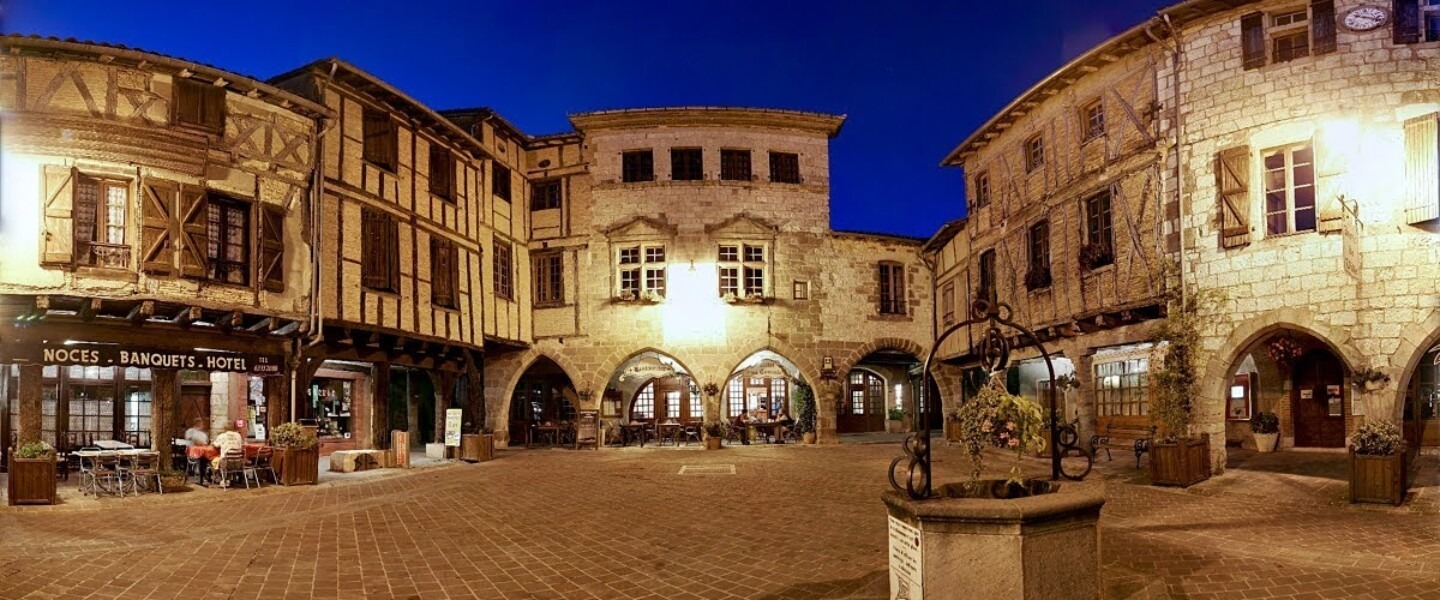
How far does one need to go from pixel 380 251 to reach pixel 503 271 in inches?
208

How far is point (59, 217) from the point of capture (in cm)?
1152

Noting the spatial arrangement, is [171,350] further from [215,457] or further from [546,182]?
[546,182]

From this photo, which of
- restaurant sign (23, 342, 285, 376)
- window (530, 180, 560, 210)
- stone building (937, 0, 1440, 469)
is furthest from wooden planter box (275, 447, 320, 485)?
stone building (937, 0, 1440, 469)

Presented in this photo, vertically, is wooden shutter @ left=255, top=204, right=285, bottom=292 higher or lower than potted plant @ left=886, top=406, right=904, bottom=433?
higher

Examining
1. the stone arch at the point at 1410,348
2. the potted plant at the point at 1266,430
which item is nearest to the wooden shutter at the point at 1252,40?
the stone arch at the point at 1410,348

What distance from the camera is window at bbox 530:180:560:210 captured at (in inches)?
894

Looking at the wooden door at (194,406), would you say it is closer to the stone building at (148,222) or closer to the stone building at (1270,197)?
the stone building at (148,222)

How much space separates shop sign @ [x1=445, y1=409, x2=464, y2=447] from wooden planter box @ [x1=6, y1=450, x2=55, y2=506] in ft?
24.3

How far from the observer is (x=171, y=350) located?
12719mm

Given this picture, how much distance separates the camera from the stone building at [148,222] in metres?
11.5

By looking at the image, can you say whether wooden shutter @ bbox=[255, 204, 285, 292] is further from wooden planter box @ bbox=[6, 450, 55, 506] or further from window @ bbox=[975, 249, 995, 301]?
window @ bbox=[975, 249, 995, 301]

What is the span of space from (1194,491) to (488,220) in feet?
51.8

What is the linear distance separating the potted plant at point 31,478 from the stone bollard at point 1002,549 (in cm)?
1170

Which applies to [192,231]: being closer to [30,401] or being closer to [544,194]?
[30,401]
